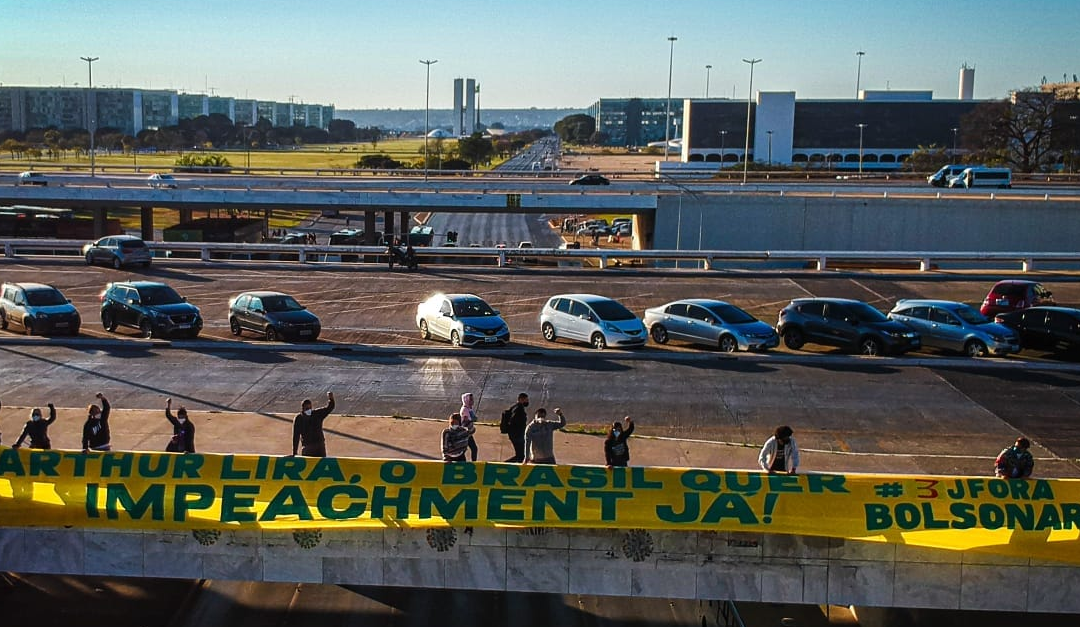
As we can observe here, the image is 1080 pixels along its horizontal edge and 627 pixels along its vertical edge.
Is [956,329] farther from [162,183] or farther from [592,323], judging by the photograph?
[162,183]

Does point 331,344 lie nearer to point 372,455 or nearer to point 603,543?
point 372,455

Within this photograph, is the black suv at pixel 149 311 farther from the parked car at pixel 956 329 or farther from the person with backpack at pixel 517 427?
the parked car at pixel 956 329

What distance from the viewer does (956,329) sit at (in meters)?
26.4

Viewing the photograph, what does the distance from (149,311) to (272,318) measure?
323cm

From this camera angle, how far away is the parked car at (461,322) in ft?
88.1

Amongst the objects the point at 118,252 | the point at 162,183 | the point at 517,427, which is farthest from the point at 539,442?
the point at 162,183

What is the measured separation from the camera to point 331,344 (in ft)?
89.1

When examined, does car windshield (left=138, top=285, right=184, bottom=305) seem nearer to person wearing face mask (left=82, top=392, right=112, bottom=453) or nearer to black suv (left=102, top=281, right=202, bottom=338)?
black suv (left=102, top=281, right=202, bottom=338)

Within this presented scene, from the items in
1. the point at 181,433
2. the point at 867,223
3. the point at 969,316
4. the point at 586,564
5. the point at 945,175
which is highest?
the point at 945,175

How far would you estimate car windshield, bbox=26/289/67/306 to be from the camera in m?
27.9

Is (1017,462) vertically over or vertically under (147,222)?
over

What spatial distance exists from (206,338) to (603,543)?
18.4 metres

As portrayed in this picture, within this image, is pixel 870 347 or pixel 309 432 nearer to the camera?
pixel 309 432

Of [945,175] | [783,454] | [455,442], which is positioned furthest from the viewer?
[945,175]
